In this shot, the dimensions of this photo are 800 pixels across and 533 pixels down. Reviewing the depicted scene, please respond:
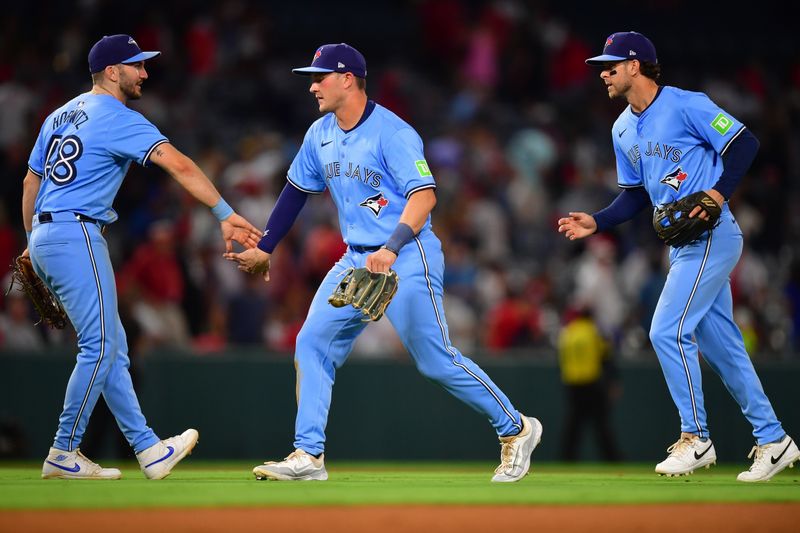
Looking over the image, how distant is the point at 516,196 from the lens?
50.5 ft

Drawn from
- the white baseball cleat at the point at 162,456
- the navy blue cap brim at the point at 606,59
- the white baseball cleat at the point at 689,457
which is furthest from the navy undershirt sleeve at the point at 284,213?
the white baseball cleat at the point at 689,457

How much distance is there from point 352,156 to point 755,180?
35.6 ft

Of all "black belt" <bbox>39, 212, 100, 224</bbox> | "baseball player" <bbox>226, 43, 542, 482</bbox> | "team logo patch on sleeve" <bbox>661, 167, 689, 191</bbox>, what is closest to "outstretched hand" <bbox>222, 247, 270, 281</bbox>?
"baseball player" <bbox>226, 43, 542, 482</bbox>

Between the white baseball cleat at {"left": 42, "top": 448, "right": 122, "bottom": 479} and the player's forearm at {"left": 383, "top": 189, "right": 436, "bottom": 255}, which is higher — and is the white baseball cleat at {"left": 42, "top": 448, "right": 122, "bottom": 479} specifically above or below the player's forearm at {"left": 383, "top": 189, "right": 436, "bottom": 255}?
below

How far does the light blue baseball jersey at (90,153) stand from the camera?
6.83 m

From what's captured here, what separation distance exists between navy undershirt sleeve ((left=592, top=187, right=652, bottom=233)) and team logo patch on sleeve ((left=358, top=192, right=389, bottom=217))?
58.2 inches

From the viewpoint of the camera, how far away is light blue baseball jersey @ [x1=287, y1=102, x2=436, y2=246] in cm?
691

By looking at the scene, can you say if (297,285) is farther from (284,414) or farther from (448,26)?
(448,26)

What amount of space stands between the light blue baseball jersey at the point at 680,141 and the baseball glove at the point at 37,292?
368 centimetres

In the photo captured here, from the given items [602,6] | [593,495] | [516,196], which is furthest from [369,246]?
[602,6]

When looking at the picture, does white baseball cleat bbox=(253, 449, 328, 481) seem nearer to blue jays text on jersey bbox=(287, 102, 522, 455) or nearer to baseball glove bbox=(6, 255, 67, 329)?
blue jays text on jersey bbox=(287, 102, 522, 455)

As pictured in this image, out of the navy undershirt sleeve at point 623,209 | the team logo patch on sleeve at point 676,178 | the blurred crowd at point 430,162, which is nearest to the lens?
the team logo patch on sleeve at point 676,178

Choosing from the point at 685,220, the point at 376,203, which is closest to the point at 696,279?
the point at 685,220

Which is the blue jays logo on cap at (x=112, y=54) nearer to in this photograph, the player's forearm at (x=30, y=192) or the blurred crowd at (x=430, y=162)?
the player's forearm at (x=30, y=192)
